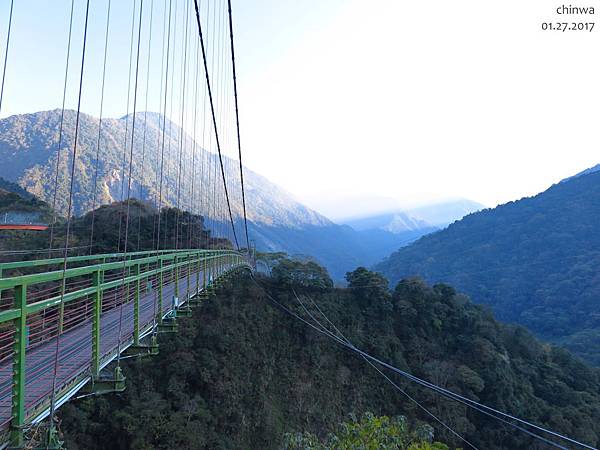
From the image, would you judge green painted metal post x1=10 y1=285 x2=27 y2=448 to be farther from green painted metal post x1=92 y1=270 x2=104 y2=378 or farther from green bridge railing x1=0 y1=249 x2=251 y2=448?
green painted metal post x1=92 y1=270 x2=104 y2=378

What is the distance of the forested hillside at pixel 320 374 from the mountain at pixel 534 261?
44.4 feet

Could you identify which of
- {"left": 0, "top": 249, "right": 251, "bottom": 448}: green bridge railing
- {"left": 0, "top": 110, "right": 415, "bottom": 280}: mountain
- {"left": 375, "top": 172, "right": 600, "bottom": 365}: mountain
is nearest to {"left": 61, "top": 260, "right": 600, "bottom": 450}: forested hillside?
{"left": 0, "top": 249, "right": 251, "bottom": 448}: green bridge railing

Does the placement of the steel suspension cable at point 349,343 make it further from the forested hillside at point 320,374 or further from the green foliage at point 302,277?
the green foliage at point 302,277

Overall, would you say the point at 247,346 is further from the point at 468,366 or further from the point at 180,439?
the point at 468,366

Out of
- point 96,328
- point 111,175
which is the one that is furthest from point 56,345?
point 111,175

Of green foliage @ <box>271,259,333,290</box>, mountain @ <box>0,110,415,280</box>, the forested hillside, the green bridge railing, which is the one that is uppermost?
mountain @ <box>0,110,415,280</box>

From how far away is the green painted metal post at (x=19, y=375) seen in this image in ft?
6.13

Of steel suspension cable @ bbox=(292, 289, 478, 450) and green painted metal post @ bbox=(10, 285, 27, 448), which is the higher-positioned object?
green painted metal post @ bbox=(10, 285, 27, 448)

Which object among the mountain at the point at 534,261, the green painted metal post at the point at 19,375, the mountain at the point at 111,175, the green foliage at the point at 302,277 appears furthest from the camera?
the mountain at the point at 111,175

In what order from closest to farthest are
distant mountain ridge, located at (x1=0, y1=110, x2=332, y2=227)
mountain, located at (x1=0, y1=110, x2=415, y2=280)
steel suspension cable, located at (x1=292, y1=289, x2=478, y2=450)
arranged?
1. steel suspension cable, located at (x1=292, y1=289, x2=478, y2=450)
2. distant mountain ridge, located at (x1=0, y1=110, x2=332, y2=227)
3. mountain, located at (x1=0, y1=110, x2=415, y2=280)

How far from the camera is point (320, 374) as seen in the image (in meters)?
18.3

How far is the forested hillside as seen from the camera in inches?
476

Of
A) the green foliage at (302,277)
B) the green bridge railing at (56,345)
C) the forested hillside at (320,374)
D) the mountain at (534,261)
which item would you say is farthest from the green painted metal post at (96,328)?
the mountain at (534,261)

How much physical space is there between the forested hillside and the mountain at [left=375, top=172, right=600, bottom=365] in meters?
13.5
